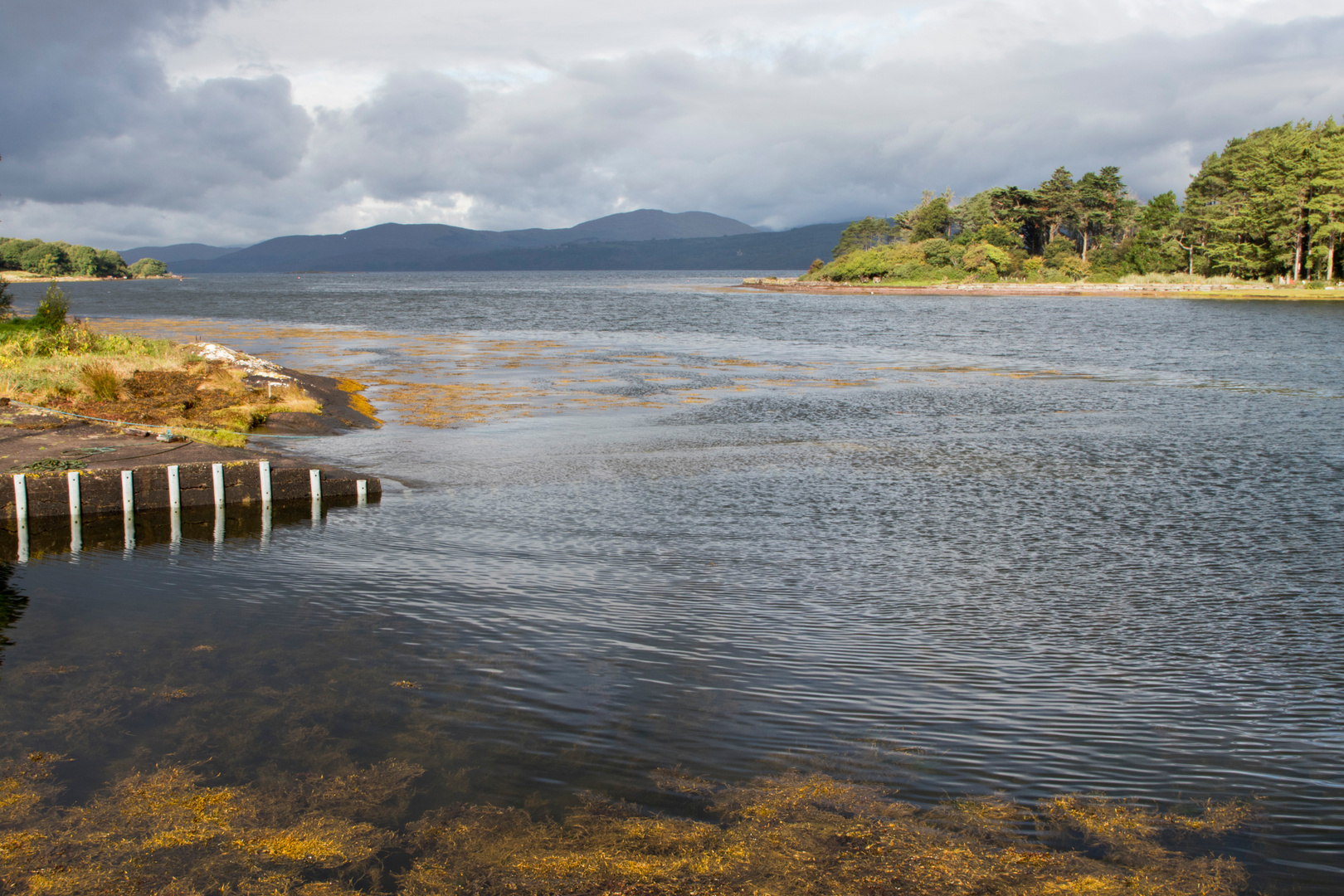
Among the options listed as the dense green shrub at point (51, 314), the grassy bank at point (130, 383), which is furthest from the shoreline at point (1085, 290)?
the dense green shrub at point (51, 314)

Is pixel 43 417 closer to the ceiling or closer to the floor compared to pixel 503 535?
closer to the ceiling

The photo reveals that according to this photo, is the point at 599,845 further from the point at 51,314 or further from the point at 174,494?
the point at 51,314

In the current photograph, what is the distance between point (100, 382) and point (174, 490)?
10885 millimetres

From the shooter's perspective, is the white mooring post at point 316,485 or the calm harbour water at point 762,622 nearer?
the calm harbour water at point 762,622

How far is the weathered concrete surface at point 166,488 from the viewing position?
17922 millimetres

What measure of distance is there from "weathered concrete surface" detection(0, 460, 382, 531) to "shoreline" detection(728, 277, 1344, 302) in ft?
364

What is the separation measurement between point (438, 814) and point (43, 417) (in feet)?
69.9

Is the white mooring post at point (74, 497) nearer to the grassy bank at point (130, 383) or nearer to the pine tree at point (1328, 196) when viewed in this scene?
the grassy bank at point (130, 383)

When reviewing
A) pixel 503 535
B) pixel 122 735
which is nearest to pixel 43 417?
pixel 503 535

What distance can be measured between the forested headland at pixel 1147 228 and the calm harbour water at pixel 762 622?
9958cm

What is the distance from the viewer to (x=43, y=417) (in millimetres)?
23375

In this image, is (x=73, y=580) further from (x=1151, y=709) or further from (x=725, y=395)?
(x=725, y=395)

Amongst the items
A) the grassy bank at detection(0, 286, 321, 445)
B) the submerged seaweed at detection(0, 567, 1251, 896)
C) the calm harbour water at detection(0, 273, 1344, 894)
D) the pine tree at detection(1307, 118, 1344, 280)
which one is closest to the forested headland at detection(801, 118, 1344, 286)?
the pine tree at detection(1307, 118, 1344, 280)

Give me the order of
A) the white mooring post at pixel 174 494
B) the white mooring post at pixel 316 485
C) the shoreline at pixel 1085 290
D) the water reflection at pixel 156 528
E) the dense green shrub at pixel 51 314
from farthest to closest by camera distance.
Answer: the shoreline at pixel 1085 290, the dense green shrub at pixel 51 314, the white mooring post at pixel 316 485, the white mooring post at pixel 174 494, the water reflection at pixel 156 528
